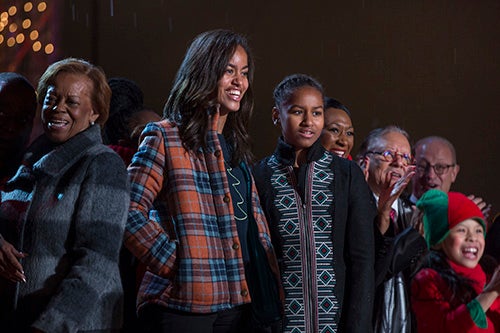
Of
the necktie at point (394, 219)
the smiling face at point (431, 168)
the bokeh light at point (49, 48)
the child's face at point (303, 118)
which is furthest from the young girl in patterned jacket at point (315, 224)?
the bokeh light at point (49, 48)

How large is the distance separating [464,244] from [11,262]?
1.92 m

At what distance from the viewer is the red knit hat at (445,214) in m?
3.32

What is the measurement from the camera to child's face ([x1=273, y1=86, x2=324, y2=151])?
10.0ft

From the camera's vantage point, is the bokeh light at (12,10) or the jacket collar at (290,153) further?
the bokeh light at (12,10)

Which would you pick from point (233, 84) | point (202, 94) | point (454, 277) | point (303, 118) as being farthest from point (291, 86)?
point (454, 277)

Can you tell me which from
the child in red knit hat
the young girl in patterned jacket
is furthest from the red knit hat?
the young girl in patterned jacket

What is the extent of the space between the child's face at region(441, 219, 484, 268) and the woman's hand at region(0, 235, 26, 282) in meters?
1.83

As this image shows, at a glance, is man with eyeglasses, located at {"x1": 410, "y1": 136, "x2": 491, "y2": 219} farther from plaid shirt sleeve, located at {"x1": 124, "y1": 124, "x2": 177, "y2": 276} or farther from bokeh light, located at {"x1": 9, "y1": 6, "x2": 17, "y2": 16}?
bokeh light, located at {"x1": 9, "y1": 6, "x2": 17, "y2": 16}

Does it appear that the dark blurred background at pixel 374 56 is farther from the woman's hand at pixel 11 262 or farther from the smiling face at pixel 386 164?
the woman's hand at pixel 11 262

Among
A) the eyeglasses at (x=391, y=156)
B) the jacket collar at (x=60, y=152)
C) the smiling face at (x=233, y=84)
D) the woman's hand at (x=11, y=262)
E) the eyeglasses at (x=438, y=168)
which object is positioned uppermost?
the smiling face at (x=233, y=84)

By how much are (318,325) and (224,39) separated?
1.13m

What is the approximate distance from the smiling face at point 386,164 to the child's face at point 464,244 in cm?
48

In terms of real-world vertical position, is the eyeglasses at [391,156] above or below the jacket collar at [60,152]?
below

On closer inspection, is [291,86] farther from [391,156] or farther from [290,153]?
[391,156]
